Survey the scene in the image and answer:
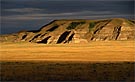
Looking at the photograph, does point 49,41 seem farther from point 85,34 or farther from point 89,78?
point 89,78

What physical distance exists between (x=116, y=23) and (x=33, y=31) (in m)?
41.1

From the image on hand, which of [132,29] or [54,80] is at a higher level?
[54,80]

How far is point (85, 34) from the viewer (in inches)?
6211

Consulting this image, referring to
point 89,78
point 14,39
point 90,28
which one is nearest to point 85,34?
point 90,28

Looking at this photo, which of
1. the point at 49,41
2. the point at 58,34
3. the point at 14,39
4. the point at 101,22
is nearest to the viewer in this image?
the point at 49,41

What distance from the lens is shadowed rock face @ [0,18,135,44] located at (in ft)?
473

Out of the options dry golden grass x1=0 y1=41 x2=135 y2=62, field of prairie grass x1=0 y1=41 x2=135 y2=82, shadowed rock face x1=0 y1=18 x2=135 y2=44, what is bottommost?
shadowed rock face x1=0 y1=18 x2=135 y2=44

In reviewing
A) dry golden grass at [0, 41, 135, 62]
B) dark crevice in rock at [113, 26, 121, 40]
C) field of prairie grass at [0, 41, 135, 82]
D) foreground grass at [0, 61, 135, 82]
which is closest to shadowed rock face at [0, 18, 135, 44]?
dark crevice in rock at [113, 26, 121, 40]

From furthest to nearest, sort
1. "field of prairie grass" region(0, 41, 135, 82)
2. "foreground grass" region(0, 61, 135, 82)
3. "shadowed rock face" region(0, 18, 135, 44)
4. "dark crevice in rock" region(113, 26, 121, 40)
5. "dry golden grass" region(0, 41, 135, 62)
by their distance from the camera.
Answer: "dark crevice in rock" region(113, 26, 121, 40) < "shadowed rock face" region(0, 18, 135, 44) < "dry golden grass" region(0, 41, 135, 62) < "field of prairie grass" region(0, 41, 135, 82) < "foreground grass" region(0, 61, 135, 82)

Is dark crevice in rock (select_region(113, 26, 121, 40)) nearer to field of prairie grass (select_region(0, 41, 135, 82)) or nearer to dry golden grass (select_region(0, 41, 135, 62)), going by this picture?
dry golden grass (select_region(0, 41, 135, 62))

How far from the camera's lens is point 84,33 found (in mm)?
158625

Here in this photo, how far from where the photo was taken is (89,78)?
22.2m

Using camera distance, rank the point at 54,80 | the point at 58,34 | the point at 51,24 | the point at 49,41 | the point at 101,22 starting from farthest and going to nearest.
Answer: the point at 51,24 → the point at 101,22 → the point at 58,34 → the point at 49,41 → the point at 54,80

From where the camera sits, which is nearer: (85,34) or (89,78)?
(89,78)
